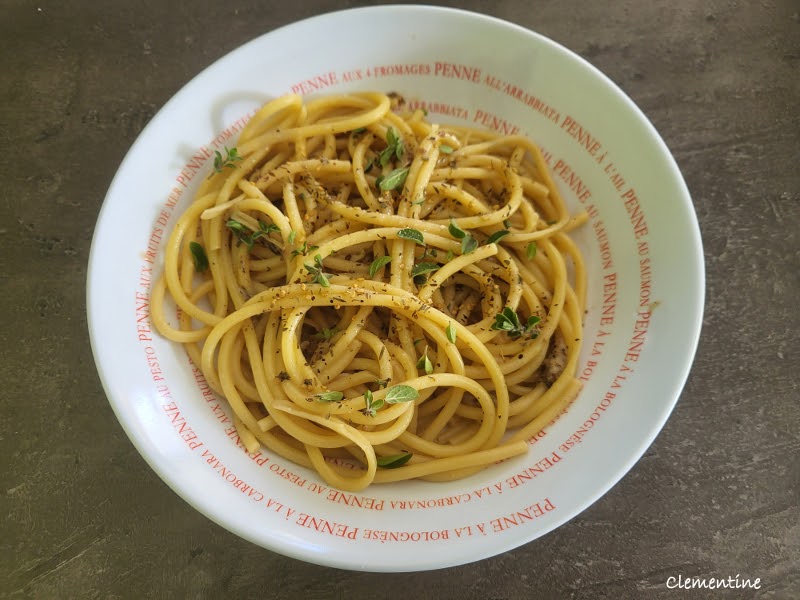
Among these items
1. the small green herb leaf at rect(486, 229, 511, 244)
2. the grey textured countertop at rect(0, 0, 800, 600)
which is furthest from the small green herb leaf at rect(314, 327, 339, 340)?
the grey textured countertop at rect(0, 0, 800, 600)

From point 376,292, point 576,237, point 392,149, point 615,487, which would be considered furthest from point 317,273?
point 615,487

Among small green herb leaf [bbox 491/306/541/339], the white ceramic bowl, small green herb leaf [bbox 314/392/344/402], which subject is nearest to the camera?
the white ceramic bowl

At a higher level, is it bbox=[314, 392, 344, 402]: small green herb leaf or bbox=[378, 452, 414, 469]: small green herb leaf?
bbox=[314, 392, 344, 402]: small green herb leaf

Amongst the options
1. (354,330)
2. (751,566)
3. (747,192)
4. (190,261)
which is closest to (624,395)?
(354,330)

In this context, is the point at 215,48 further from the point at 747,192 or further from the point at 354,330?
the point at 747,192

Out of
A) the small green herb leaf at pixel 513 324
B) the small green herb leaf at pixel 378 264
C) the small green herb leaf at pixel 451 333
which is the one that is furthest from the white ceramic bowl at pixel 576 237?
the small green herb leaf at pixel 378 264

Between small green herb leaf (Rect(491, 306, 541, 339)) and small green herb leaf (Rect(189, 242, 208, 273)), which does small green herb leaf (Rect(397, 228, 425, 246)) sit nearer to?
small green herb leaf (Rect(491, 306, 541, 339))
